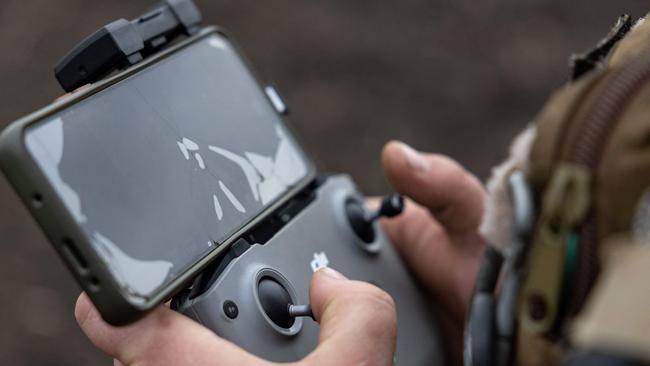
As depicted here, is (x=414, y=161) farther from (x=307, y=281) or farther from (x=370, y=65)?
(x=370, y=65)

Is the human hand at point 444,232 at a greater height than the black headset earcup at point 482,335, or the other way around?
the black headset earcup at point 482,335

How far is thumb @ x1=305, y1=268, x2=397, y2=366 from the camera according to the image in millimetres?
533

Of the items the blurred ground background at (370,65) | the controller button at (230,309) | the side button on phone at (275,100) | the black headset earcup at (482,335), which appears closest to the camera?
the black headset earcup at (482,335)

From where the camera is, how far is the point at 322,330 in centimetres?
56

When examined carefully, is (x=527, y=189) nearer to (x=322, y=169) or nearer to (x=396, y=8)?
(x=322, y=169)

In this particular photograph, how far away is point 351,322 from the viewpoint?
544 millimetres

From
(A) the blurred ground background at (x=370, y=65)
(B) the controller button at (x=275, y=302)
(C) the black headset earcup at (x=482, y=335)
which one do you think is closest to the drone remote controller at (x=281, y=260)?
(B) the controller button at (x=275, y=302)

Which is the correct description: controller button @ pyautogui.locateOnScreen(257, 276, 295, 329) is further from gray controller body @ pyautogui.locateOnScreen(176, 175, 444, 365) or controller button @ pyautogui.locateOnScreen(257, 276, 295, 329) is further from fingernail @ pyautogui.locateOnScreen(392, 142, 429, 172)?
fingernail @ pyautogui.locateOnScreen(392, 142, 429, 172)

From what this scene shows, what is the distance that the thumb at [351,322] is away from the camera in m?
0.53

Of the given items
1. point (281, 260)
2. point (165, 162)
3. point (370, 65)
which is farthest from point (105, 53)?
point (370, 65)

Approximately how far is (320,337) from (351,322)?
1.0 inches

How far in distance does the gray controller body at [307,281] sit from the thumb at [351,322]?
0.05 m

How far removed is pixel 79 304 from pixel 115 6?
136cm

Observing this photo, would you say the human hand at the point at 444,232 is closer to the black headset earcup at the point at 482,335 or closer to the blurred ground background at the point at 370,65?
the black headset earcup at the point at 482,335
